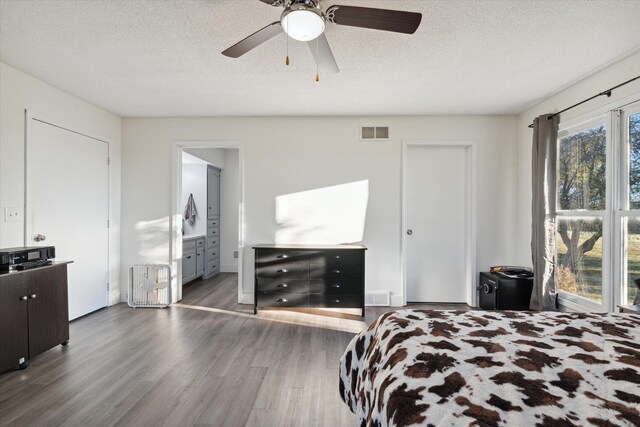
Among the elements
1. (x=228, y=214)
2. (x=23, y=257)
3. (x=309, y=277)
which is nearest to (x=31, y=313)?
(x=23, y=257)

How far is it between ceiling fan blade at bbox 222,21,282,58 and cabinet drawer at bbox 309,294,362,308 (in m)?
2.69

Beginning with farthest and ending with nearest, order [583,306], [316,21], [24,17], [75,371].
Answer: [583,306], [75,371], [24,17], [316,21]

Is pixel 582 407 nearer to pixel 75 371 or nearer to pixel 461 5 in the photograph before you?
pixel 461 5

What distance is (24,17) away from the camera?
84.6 inches

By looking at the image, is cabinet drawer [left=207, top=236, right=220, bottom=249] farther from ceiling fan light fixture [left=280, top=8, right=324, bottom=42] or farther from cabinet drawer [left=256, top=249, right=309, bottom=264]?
ceiling fan light fixture [left=280, top=8, right=324, bottom=42]

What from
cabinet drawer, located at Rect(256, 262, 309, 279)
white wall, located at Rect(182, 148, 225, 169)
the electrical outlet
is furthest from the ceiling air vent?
the electrical outlet

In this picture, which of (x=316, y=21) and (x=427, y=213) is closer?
(x=316, y=21)

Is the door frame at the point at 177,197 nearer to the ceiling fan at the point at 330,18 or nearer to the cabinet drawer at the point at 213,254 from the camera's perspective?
the cabinet drawer at the point at 213,254

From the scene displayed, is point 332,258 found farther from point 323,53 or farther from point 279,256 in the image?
point 323,53

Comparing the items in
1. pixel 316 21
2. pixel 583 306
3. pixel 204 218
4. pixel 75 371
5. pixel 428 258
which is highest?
pixel 316 21

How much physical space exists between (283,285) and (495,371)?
9.82ft

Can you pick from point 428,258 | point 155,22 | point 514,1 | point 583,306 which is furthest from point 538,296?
point 155,22

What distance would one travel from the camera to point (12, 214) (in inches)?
114

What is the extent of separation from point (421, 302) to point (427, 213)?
46.7 inches
